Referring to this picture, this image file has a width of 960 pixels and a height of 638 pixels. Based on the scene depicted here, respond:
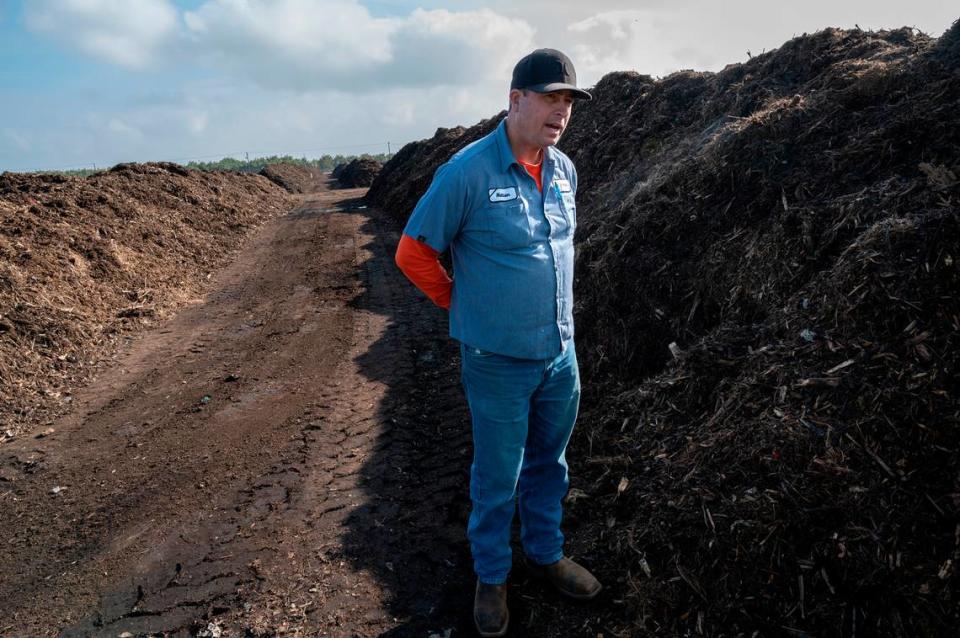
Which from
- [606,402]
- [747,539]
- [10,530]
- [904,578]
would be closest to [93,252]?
[10,530]

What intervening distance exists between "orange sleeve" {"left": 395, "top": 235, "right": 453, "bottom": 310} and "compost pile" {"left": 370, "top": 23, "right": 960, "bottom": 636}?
5.88 feet

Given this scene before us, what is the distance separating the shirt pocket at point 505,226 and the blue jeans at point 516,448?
1.71 feet

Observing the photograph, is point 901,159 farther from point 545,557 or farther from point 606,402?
point 545,557

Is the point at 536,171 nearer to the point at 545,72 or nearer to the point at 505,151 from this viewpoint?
the point at 505,151

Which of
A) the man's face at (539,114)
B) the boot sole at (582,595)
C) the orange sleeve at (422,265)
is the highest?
the man's face at (539,114)

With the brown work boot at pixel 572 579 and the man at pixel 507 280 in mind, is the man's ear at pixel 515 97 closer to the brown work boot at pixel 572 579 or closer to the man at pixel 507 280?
the man at pixel 507 280

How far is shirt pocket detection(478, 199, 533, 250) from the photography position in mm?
2625

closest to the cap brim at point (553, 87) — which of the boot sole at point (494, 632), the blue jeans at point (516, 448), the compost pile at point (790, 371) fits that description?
the blue jeans at point (516, 448)

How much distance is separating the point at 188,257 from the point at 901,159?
1194 cm

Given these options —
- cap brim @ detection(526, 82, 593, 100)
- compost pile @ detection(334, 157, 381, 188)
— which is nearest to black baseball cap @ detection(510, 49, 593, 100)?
cap brim @ detection(526, 82, 593, 100)

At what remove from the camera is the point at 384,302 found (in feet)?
29.7

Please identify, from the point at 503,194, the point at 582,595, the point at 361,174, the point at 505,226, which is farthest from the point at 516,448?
the point at 361,174

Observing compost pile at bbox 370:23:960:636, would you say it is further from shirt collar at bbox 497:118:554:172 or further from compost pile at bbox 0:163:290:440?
compost pile at bbox 0:163:290:440

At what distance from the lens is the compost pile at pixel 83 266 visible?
254 inches
